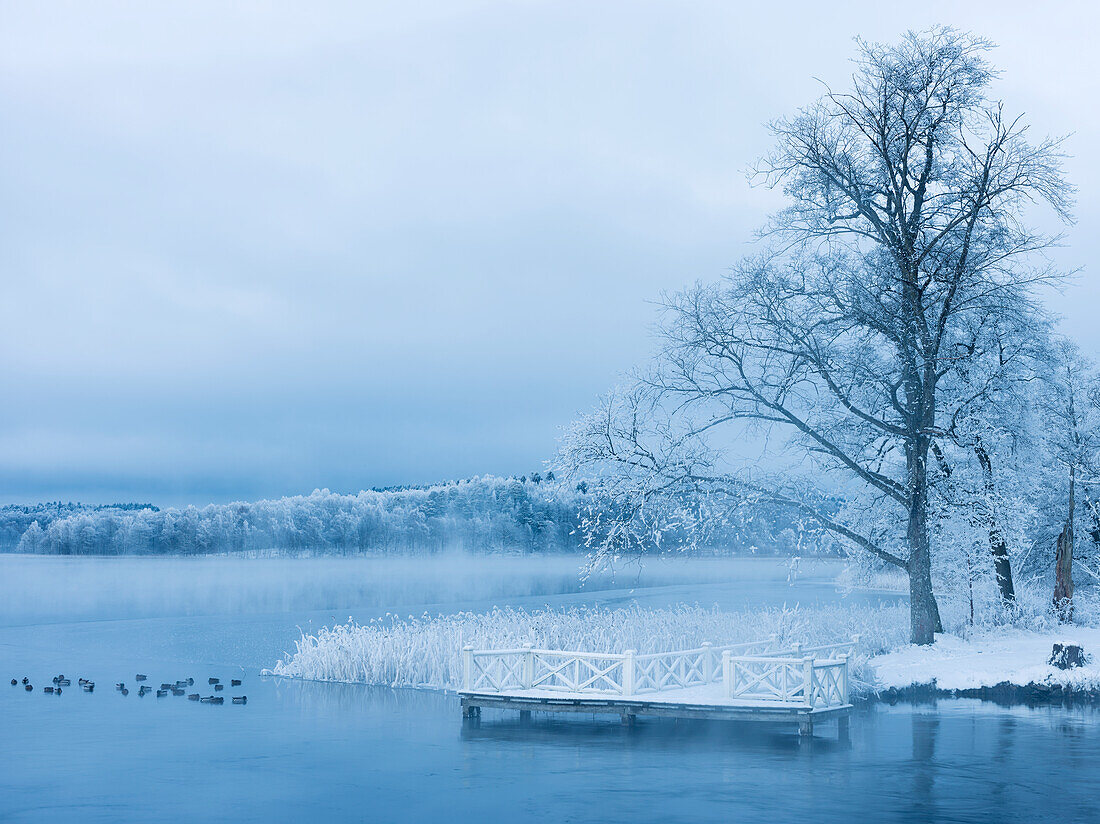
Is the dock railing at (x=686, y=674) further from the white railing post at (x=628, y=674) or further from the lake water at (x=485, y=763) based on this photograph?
the lake water at (x=485, y=763)

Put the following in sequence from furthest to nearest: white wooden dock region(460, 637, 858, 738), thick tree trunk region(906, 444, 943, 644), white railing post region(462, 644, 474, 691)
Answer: thick tree trunk region(906, 444, 943, 644) → white railing post region(462, 644, 474, 691) → white wooden dock region(460, 637, 858, 738)

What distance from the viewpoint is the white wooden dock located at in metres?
19.1

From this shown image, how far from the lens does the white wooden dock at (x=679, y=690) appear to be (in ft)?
62.6

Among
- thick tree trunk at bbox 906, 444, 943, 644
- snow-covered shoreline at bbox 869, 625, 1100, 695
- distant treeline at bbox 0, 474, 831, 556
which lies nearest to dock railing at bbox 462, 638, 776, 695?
snow-covered shoreline at bbox 869, 625, 1100, 695

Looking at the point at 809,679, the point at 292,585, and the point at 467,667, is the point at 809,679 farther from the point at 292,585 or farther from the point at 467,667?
the point at 292,585

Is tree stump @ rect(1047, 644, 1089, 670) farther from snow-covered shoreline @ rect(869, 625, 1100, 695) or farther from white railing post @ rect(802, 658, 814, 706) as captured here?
white railing post @ rect(802, 658, 814, 706)

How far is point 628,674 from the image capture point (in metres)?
20.4

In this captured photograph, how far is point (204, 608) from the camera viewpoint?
196 feet

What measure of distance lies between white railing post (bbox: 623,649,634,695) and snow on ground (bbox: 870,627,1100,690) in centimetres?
755

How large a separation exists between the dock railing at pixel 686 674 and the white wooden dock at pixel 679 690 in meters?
0.02

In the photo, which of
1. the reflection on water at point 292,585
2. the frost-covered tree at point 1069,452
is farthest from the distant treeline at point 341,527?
the frost-covered tree at point 1069,452

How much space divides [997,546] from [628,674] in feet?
48.5

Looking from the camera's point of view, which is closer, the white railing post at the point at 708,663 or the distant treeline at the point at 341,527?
the white railing post at the point at 708,663

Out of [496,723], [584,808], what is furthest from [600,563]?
[584,808]
